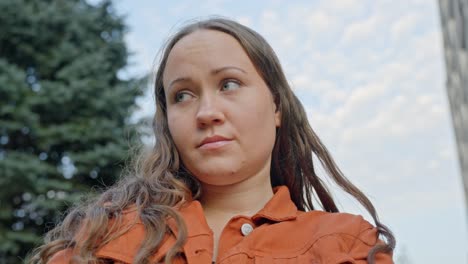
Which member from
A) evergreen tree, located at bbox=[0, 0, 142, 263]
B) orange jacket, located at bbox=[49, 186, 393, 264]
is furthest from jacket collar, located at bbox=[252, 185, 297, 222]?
evergreen tree, located at bbox=[0, 0, 142, 263]

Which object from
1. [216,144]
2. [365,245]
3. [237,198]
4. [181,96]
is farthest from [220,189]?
[365,245]

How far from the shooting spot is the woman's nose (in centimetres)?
142

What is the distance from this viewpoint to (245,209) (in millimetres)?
1534

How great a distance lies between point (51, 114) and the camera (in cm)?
786

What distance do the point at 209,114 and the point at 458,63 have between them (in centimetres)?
865

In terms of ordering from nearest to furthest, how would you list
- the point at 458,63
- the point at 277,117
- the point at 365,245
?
the point at 365,245 < the point at 277,117 < the point at 458,63

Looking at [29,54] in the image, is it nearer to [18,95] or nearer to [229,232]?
[18,95]

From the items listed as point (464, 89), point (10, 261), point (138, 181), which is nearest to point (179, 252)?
point (138, 181)

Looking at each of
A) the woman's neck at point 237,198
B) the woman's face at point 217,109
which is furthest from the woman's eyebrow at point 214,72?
the woman's neck at point 237,198

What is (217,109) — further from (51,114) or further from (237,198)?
(51,114)

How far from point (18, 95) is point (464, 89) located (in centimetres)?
662

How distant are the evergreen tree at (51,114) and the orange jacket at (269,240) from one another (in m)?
5.64

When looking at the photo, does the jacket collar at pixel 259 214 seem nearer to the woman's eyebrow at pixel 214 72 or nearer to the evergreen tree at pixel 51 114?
the woman's eyebrow at pixel 214 72

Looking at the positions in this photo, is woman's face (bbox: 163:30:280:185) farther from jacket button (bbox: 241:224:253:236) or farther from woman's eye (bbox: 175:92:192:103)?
jacket button (bbox: 241:224:253:236)
